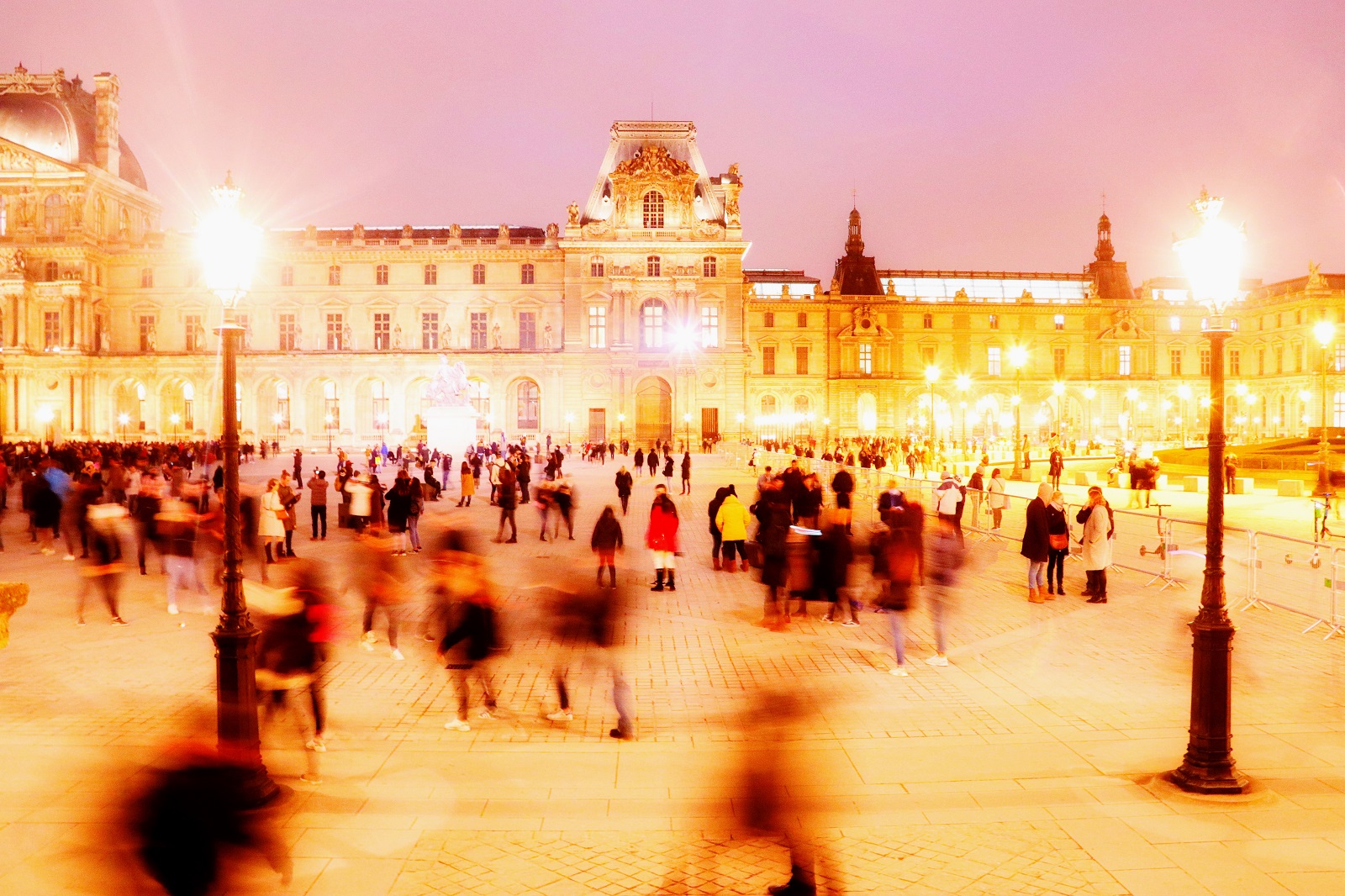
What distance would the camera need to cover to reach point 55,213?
70.4 meters

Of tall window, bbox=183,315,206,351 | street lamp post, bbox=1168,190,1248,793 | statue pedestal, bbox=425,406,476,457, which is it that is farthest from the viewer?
tall window, bbox=183,315,206,351

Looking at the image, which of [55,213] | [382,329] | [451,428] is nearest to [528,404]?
[382,329]

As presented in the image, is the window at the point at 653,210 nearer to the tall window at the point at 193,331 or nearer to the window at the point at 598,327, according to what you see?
the window at the point at 598,327

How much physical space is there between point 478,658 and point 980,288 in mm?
85203

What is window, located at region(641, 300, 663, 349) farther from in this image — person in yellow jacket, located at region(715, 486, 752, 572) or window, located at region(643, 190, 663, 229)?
person in yellow jacket, located at region(715, 486, 752, 572)

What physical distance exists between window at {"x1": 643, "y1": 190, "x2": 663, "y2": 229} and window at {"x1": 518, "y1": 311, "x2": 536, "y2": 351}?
10.7 meters

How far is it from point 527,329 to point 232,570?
64.9 metres

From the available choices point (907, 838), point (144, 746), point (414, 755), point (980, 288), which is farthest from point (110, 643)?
point (980, 288)

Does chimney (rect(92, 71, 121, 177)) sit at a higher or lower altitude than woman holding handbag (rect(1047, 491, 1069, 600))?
higher

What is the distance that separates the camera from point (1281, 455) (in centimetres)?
3784

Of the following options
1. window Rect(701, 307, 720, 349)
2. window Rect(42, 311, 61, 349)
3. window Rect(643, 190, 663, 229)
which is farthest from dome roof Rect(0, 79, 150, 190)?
window Rect(701, 307, 720, 349)

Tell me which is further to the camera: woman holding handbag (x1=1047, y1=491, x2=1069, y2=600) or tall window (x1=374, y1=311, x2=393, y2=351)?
tall window (x1=374, y1=311, x2=393, y2=351)

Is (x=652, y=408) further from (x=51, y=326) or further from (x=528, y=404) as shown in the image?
(x=51, y=326)

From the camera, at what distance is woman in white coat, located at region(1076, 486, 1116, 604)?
13266 mm
